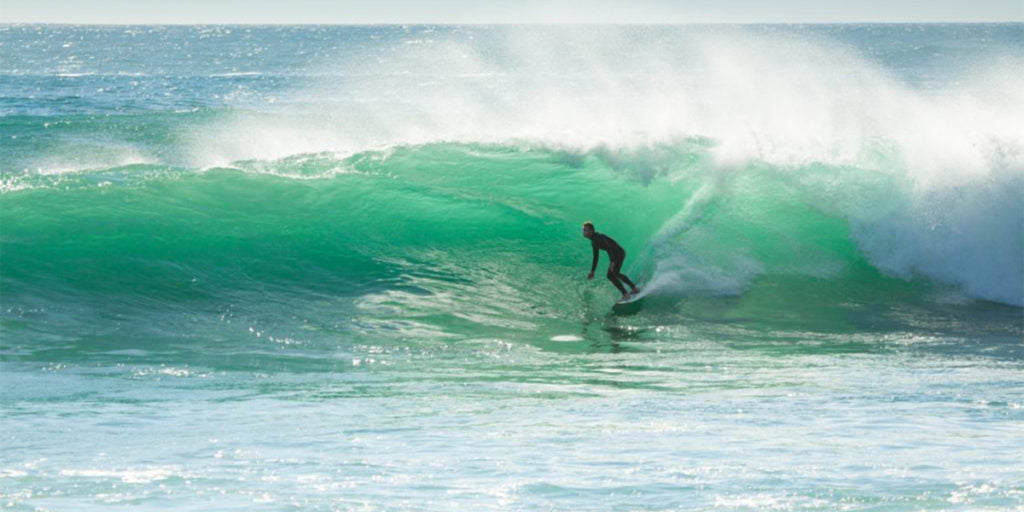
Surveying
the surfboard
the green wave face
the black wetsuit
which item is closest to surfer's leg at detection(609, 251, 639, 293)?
the black wetsuit

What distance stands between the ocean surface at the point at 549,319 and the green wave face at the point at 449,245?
0.14ft

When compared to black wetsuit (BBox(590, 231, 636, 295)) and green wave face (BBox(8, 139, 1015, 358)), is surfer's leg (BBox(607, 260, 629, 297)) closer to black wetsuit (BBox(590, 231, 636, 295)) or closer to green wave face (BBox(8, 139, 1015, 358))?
black wetsuit (BBox(590, 231, 636, 295))

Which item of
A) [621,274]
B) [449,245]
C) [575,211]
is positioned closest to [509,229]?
[449,245]

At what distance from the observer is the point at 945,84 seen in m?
48.0

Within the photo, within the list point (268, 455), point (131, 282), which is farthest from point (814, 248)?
point (268, 455)

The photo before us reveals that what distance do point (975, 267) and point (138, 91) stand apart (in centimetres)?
3425

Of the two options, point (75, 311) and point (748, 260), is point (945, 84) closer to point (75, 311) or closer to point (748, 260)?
point (748, 260)

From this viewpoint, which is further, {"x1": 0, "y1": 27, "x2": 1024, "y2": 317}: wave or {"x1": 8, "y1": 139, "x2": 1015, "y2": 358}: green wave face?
{"x1": 0, "y1": 27, "x2": 1024, "y2": 317}: wave

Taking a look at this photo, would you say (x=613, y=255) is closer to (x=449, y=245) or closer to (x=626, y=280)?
(x=626, y=280)

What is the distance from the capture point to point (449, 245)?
508 inches

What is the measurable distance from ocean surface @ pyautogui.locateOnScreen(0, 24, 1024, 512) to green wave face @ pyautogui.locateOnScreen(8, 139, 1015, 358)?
44 millimetres

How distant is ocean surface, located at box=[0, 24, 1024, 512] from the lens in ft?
17.0

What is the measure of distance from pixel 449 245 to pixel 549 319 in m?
2.71

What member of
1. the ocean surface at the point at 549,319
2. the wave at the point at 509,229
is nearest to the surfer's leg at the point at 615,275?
the ocean surface at the point at 549,319
